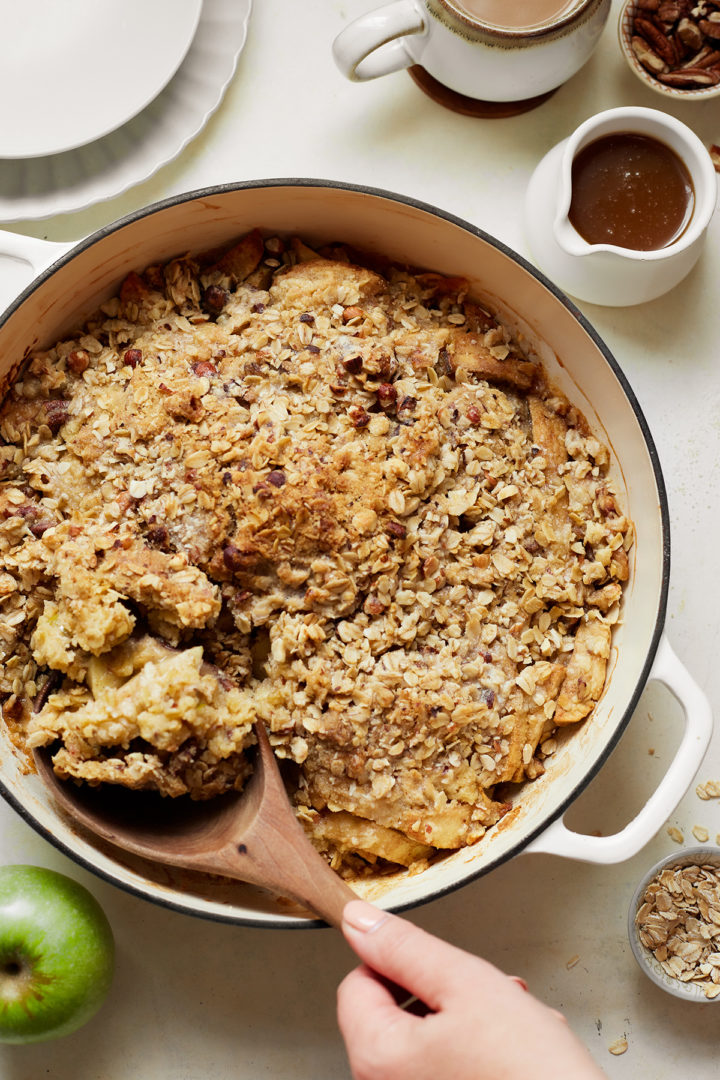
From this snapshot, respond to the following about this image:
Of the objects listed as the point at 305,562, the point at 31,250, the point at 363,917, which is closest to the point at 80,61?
the point at 31,250

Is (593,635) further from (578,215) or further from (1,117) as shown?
(1,117)

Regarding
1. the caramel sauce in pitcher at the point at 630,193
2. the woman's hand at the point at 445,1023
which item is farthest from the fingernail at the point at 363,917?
the caramel sauce in pitcher at the point at 630,193

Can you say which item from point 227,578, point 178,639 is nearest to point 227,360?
point 227,578

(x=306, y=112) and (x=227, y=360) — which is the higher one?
(x=306, y=112)

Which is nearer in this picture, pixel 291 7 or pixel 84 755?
pixel 84 755

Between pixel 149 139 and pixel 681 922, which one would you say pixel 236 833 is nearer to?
pixel 681 922

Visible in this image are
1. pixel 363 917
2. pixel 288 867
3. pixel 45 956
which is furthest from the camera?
pixel 45 956

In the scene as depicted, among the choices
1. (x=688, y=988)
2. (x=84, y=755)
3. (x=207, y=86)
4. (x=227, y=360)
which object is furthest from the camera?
(x=207, y=86)
